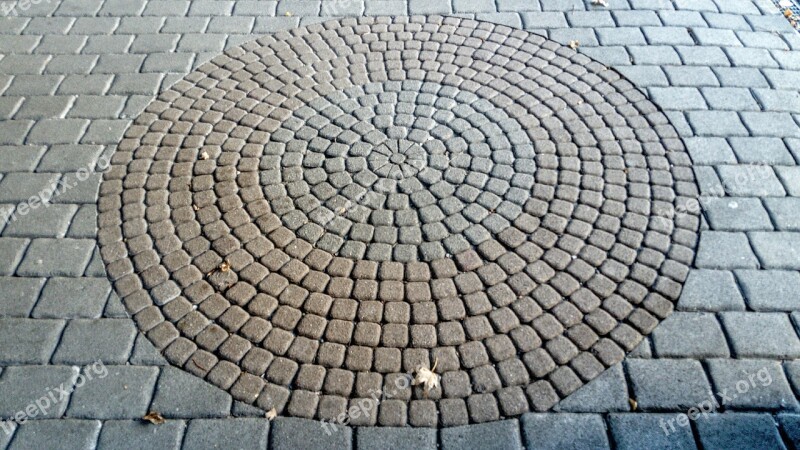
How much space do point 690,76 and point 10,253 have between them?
5.34 m

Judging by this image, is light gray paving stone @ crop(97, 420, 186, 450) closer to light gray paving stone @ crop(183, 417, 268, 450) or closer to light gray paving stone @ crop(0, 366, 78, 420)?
light gray paving stone @ crop(183, 417, 268, 450)

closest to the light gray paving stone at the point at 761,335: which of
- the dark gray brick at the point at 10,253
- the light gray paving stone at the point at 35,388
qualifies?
the light gray paving stone at the point at 35,388

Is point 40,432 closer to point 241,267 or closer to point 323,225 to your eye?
point 241,267

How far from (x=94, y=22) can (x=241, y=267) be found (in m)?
3.76

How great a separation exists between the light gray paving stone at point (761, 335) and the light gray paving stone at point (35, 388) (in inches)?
145

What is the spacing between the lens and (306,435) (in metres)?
3.43

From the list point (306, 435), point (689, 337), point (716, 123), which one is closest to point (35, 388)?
point (306, 435)

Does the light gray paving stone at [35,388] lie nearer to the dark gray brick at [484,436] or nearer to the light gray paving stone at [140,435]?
the light gray paving stone at [140,435]

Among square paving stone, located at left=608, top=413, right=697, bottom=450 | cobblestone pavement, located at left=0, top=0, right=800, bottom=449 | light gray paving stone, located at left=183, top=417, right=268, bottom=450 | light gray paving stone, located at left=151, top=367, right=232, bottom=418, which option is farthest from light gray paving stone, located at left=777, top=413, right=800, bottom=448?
light gray paving stone, located at left=151, top=367, right=232, bottom=418

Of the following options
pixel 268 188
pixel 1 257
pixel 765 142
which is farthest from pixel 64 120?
pixel 765 142

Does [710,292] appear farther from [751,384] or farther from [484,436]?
[484,436]

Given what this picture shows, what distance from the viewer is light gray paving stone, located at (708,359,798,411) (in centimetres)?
351

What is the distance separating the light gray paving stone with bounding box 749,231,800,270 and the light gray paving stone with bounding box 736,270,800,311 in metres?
0.06

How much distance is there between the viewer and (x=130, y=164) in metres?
5.02
